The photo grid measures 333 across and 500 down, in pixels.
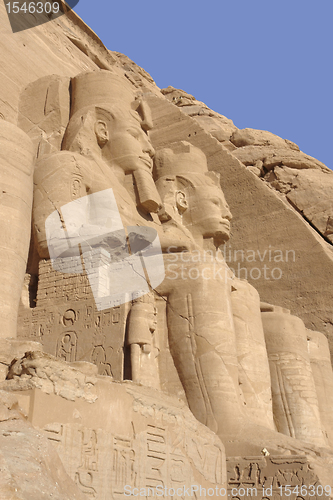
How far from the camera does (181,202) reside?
858cm

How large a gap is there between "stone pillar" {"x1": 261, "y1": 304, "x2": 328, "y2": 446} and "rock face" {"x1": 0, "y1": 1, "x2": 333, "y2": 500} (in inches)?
0.8

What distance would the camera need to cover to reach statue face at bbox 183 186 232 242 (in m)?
8.37

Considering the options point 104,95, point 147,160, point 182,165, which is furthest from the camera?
point 182,165

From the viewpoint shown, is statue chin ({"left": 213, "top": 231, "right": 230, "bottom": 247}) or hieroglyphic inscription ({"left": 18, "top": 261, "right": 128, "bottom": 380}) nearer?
Result: hieroglyphic inscription ({"left": 18, "top": 261, "right": 128, "bottom": 380})

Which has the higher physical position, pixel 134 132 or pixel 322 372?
pixel 134 132

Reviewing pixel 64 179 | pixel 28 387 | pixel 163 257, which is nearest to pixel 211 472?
pixel 28 387

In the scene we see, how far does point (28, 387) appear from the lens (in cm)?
320

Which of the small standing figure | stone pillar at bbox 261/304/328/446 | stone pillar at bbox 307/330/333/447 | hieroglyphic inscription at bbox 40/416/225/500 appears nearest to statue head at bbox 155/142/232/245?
stone pillar at bbox 261/304/328/446

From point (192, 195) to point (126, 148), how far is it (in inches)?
52.2

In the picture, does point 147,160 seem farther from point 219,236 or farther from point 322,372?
point 322,372

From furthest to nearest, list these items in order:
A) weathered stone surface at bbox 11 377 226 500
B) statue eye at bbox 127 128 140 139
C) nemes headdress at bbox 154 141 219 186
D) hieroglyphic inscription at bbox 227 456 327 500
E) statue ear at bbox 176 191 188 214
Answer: nemes headdress at bbox 154 141 219 186 < statue ear at bbox 176 191 188 214 < statue eye at bbox 127 128 140 139 < hieroglyphic inscription at bbox 227 456 327 500 < weathered stone surface at bbox 11 377 226 500

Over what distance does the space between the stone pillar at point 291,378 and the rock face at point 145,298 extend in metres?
0.02

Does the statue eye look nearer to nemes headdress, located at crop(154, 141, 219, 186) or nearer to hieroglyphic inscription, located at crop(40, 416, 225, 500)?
nemes headdress, located at crop(154, 141, 219, 186)

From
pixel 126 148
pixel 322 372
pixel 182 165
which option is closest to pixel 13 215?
pixel 126 148
